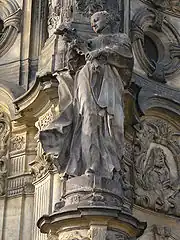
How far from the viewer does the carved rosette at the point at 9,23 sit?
43.4 ft

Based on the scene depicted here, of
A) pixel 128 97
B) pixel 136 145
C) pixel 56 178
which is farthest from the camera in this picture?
pixel 136 145

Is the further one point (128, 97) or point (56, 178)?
point (128, 97)

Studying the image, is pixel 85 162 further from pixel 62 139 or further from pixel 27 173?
pixel 27 173

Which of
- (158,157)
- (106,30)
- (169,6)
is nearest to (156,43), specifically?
(169,6)

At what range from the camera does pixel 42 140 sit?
10273 millimetres

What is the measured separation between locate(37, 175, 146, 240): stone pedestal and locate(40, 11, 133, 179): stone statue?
6.5 inches

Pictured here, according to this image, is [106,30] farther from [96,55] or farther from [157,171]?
[157,171]

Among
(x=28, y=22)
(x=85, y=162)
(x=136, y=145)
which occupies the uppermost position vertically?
(x=28, y=22)

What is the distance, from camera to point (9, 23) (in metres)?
13.4

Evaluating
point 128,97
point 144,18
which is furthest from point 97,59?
point 144,18

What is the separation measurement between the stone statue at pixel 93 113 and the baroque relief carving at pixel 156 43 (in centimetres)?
257

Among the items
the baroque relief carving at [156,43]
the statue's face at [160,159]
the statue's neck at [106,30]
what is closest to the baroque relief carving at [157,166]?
the statue's face at [160,159]

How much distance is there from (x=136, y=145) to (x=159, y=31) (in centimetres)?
267

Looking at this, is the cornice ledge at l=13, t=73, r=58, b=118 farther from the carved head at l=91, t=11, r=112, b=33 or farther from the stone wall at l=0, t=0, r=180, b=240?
the carved head at l=91, t=11, r=112, b=33
